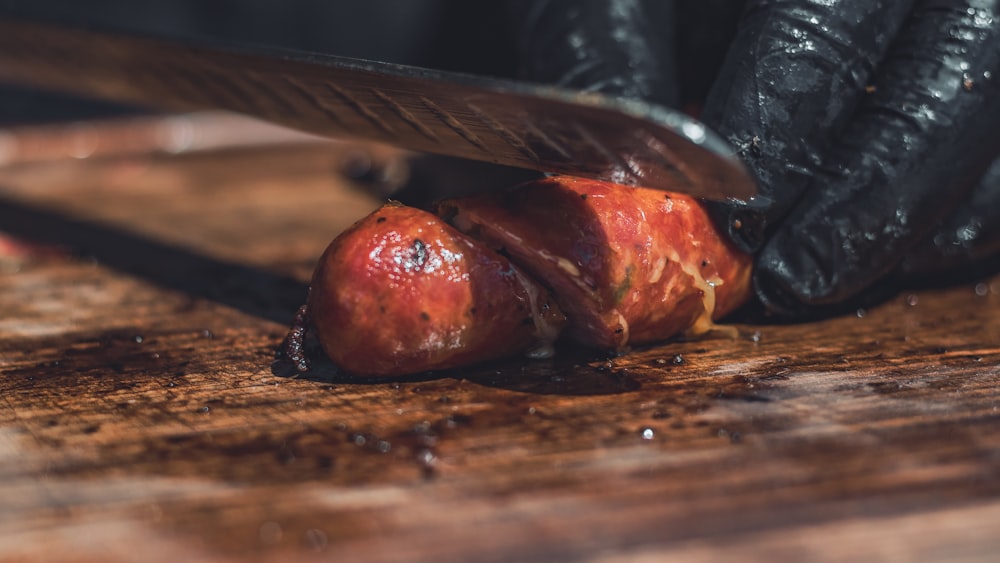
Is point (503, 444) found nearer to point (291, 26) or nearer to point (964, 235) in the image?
point (964, 235)

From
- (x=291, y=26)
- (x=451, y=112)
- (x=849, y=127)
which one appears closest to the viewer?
(x=451, y=112)

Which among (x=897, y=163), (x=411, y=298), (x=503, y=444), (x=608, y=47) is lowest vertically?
(x=503, y=444)

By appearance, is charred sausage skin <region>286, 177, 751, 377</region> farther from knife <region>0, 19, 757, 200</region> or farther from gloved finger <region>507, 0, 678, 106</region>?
gloved finger <region>507, 0, 678, 106</region>

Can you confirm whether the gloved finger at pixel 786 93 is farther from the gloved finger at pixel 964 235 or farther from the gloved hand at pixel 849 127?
the gloved finger at pixel 964 235

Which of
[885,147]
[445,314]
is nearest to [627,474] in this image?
[445,314]

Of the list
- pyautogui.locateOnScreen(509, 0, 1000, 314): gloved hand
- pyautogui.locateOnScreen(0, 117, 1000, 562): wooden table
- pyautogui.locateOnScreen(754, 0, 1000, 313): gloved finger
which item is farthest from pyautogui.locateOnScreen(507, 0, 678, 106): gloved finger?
pyautogui.locateOnScreen(0, 117, 1000, 562): wooden table

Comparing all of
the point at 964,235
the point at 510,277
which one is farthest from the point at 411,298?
the point at 964,235

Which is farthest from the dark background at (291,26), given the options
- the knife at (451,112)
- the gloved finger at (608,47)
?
the knife at (451,112)
